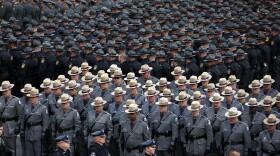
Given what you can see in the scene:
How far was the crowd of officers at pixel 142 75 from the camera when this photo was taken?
22.0 m

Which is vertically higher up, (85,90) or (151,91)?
(151,91)

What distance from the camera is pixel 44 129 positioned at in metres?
23.1

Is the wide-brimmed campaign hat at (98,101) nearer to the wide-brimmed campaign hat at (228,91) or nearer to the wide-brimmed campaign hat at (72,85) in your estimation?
the wide-brimmed campaign hat at (72,85)

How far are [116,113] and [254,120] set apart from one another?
3.86 metres

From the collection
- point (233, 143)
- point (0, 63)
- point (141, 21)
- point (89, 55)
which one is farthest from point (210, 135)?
point (141, 21)

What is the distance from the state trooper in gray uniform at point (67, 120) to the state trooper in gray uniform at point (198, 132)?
10.1 ft

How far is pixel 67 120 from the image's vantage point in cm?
2250

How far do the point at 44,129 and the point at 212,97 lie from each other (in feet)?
15.8

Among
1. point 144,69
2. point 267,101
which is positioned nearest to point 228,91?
point 267,101

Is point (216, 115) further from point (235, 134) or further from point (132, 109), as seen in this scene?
point (132, 109)

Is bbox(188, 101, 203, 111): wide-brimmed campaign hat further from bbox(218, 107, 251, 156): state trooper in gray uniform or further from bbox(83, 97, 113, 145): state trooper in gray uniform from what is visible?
bbox(83, 97, 113, 145): state trooper in gray uniform

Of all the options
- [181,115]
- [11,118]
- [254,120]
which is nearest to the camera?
[254,120]

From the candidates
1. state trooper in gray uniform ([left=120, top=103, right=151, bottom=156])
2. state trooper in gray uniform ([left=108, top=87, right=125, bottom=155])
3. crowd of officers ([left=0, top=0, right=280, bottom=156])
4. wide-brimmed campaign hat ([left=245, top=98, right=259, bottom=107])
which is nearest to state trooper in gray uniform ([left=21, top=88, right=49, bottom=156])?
crowd of officers ([left=0, top=0, right=280, bottom=156])

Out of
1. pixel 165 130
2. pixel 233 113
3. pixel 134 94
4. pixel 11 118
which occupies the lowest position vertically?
pixel 11 118
